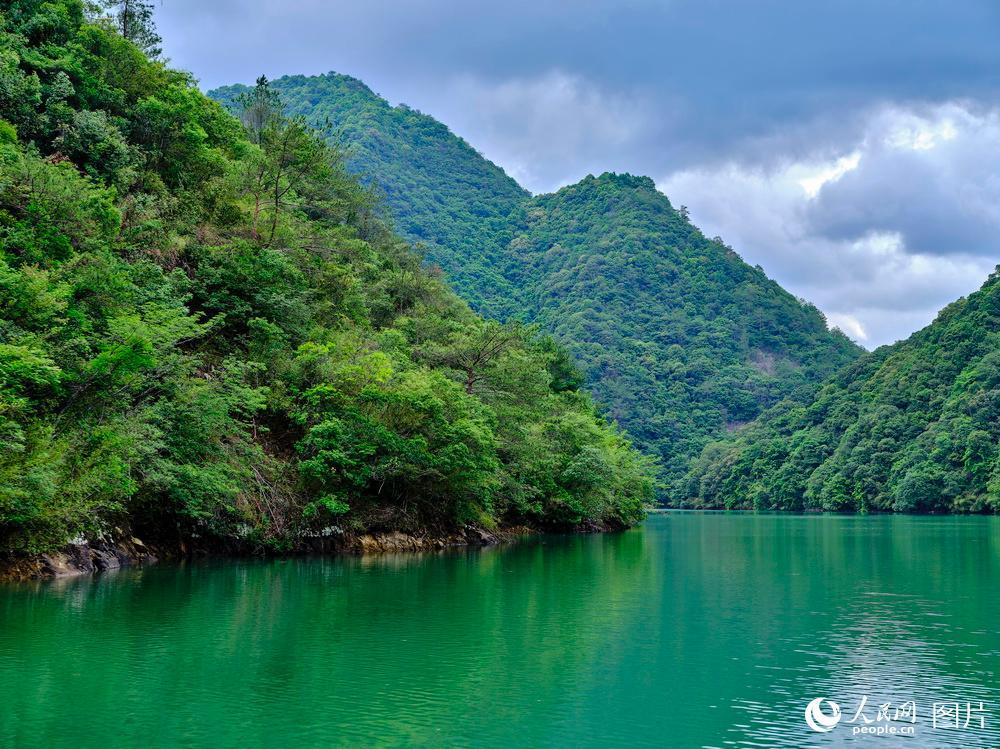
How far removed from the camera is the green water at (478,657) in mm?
10887

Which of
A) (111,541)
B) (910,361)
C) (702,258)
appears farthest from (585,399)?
(702,258)

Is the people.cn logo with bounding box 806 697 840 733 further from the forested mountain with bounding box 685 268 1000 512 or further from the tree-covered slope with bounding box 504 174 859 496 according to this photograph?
the tree-covered slope with bounding box 504 174 859 496

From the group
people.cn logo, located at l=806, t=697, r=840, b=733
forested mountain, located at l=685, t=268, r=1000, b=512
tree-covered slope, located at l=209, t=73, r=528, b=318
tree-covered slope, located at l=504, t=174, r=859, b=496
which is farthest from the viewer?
tree-covered slope, located at l=209, t=73, r=528, b=318

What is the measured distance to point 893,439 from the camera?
99688 millimetres

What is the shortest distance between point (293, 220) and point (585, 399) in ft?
102

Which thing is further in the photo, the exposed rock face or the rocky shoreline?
the rocky shoreline

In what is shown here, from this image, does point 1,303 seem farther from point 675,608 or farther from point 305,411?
point 675,608

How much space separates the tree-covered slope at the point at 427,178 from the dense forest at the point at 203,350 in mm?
89913

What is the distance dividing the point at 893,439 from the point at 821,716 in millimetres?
95959

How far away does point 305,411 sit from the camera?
33.2m

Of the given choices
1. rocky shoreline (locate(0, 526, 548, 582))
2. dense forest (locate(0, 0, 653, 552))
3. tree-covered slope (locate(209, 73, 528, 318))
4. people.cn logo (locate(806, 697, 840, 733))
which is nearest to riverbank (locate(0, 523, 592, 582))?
rocky shoreline (locate(0, 526, 548, 582))

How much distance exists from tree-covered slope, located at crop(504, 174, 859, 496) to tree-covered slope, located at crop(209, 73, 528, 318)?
21.4ft

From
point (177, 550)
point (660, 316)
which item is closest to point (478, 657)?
point (177, 550)

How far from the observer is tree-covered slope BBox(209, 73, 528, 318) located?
5940 inches
